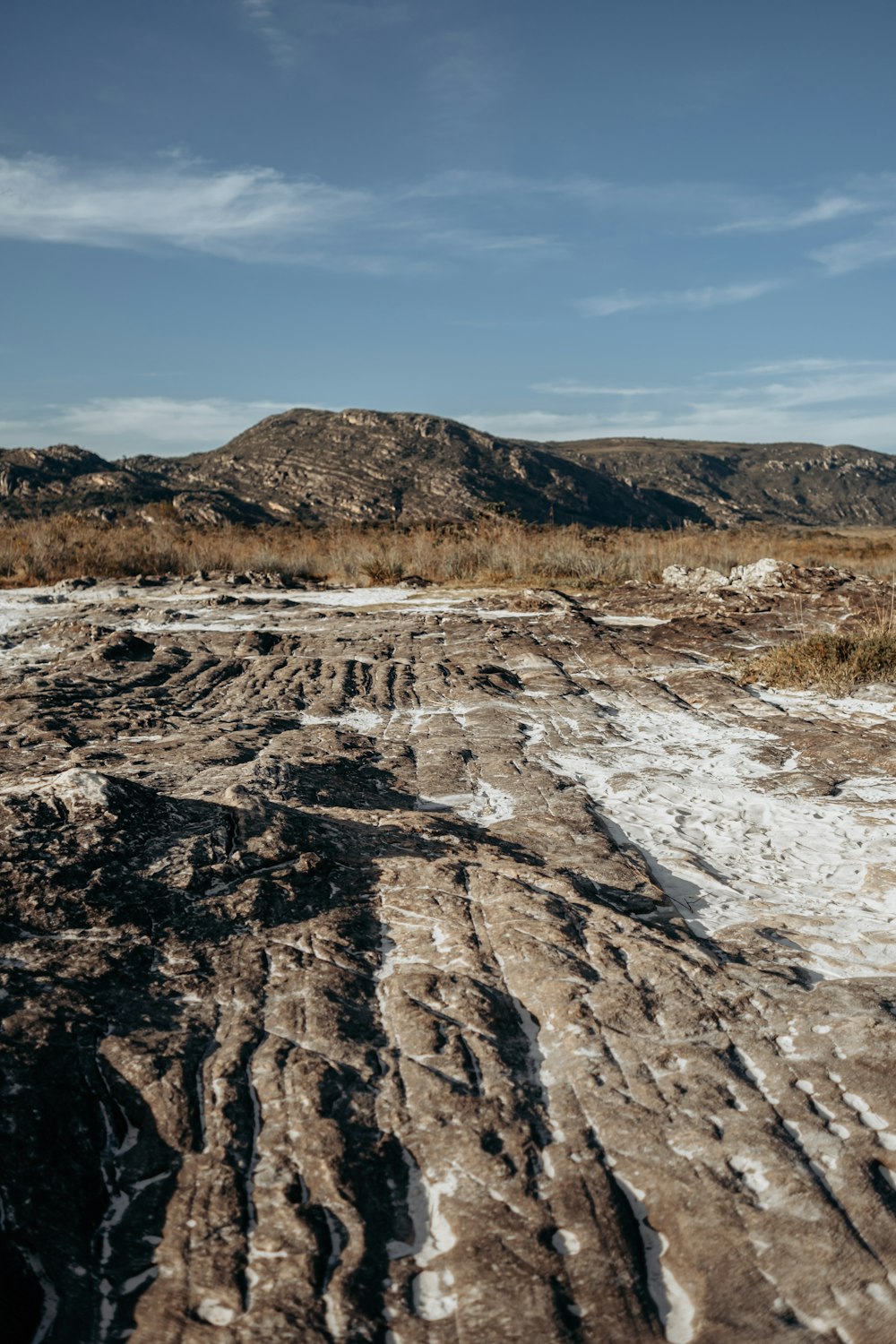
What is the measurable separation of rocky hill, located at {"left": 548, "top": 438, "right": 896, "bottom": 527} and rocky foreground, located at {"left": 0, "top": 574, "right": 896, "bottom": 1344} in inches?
3117

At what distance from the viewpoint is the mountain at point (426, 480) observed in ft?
192

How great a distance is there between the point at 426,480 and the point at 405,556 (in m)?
45.6

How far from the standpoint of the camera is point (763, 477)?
99.2 metres

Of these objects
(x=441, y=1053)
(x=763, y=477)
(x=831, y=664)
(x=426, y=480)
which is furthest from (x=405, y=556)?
(x=763, y=477)

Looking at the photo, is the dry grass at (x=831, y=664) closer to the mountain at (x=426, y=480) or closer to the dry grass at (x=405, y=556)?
the dry grass at (x=405, y=556)

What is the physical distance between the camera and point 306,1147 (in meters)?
2.65

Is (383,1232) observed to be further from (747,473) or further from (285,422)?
(747,473)

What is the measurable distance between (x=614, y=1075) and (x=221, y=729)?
5.19 m

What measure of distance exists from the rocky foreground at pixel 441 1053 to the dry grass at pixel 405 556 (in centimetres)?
1229

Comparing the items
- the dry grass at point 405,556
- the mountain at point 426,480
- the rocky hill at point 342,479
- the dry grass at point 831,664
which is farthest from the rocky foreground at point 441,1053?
the rocky hill at point 342,479

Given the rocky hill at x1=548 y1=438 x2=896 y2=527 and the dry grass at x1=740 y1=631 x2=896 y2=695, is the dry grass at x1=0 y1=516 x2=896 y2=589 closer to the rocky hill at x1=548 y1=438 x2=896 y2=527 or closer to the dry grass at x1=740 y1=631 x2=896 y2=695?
the dry grass at x1=740 y1=631 x2=896 y2=695

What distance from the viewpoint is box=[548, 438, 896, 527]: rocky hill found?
89375 mm

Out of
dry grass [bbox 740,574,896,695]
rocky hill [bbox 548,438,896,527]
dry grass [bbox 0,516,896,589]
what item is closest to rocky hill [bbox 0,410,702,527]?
rocky hill [bbox 548,438,896,527]

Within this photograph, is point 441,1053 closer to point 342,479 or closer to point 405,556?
point 405,556
